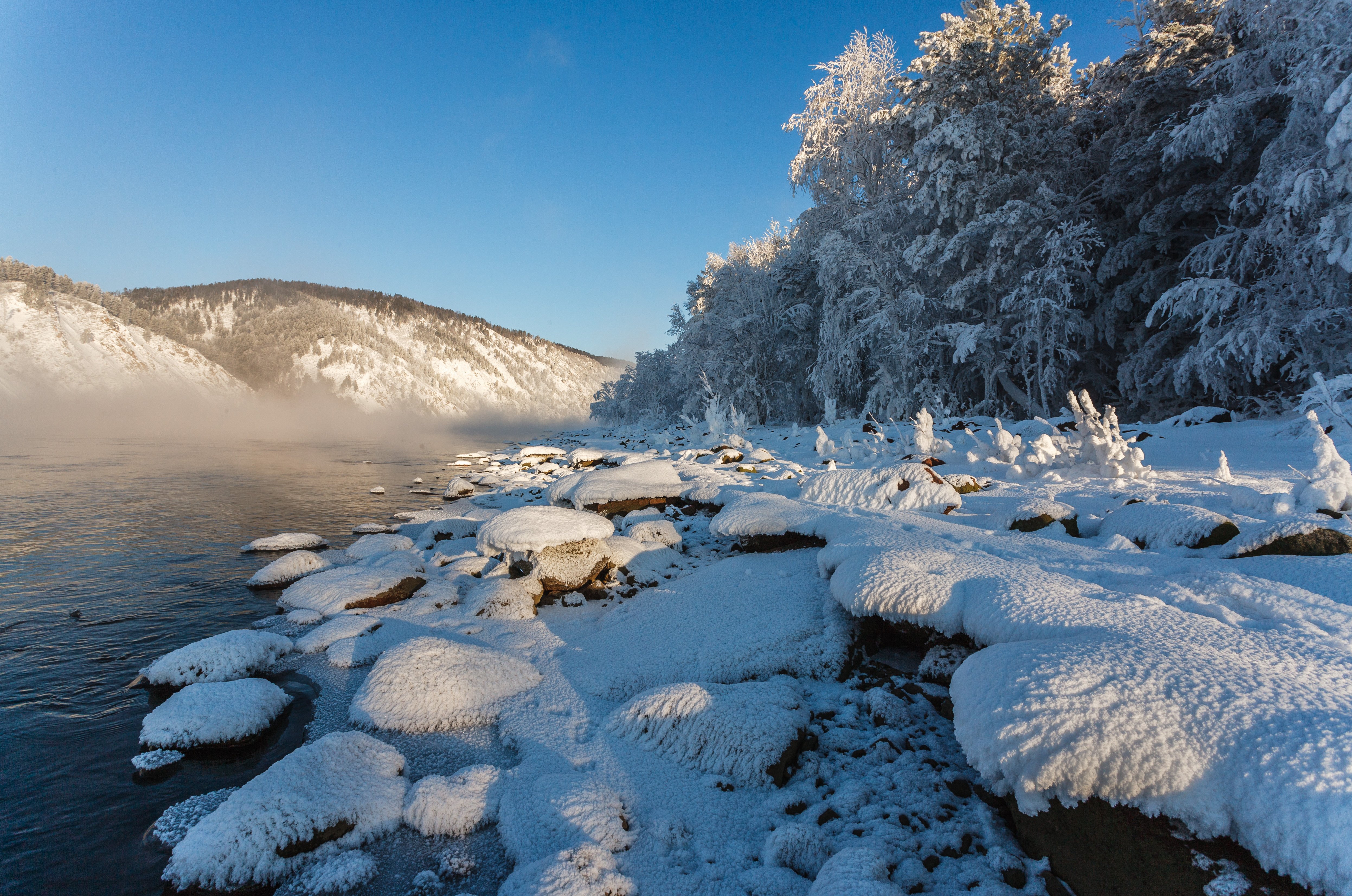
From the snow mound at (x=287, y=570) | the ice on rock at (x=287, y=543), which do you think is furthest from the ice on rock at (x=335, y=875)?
the ice on rock at (x=287, y=543)

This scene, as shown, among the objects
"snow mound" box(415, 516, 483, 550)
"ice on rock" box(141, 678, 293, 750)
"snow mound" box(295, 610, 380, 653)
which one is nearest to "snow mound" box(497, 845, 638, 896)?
"ice on rock" box(141, 678, 293, 750)

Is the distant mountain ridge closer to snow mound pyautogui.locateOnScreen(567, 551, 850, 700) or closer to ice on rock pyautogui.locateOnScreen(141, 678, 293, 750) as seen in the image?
ice on rock pyautogui.locateOnScreen(141, 678, 293, 750)

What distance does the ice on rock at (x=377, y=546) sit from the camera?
23.7ft

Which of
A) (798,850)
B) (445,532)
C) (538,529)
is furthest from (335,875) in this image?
(445,532)

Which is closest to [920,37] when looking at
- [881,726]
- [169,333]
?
[881,726]

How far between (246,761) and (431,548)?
4.55m

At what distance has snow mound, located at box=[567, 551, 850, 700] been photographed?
3.72 metres

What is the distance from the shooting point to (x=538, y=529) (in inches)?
228

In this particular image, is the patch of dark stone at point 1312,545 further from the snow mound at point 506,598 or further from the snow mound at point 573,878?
the snow mound at point 506,598

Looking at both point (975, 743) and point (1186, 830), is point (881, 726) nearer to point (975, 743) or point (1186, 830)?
point (975, 743)

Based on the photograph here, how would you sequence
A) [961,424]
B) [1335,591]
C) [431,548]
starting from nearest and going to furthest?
1. [1335,591]
2. [431,548]
3. [961,424]

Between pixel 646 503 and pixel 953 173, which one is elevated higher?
pixel 953 173

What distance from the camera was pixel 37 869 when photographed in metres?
2.42

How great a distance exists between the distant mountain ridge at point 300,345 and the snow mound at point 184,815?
64.4 meters
